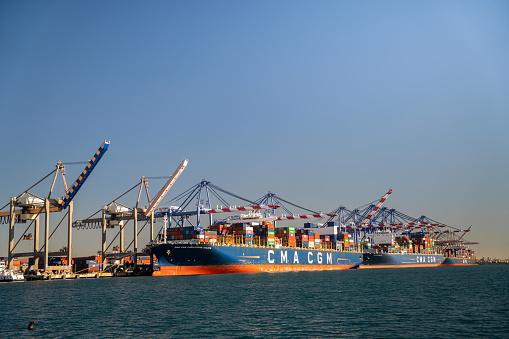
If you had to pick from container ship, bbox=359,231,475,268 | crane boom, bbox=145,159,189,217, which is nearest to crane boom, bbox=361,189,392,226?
container ship, bbox=359,231,475,268

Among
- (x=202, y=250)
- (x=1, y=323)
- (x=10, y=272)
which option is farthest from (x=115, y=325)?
(x=10, y=272)

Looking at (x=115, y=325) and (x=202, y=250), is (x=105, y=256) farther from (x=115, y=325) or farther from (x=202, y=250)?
(x=115, y=325)

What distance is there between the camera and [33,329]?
26766 millimetres

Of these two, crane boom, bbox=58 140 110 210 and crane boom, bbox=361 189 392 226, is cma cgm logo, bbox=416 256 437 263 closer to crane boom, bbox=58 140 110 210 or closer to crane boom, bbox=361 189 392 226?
crane boom, bbox=361 189 392 226

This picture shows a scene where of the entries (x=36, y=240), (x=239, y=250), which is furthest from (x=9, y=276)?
(x=239, y=250)

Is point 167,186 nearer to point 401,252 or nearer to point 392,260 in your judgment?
point 392,260

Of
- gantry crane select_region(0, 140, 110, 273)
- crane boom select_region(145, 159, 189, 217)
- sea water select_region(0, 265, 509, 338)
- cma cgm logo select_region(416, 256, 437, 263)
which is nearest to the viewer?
sea water select_region(0, 265, 509, 338)

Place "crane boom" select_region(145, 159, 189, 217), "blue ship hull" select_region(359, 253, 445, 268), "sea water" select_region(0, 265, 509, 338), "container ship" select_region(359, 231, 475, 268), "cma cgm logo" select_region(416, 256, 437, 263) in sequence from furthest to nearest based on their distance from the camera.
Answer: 1. "cma cgm logo" select_region(416, 256, 437, 263)
2. "container ship" select_region(359, 231, 475, 268)
3. "blue ship hull" select_region(359, 253, 445, 268)
4. "crane boom" select_region(145, 159, 189, 217)
5. "sea water" select_region(0, 265, 509, 338)

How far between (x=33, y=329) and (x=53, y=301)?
1545 centimetres

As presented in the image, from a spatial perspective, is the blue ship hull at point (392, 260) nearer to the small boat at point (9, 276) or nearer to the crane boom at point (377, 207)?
the crane boom at point (377, 207)

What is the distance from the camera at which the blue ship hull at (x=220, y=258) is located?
7781 cm

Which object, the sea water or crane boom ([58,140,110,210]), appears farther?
crane boom ([58,140,110,210])

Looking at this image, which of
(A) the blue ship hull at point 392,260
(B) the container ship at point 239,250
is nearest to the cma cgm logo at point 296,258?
(B) the container ship at point 239,250

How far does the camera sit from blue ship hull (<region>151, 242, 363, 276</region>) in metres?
77.8
